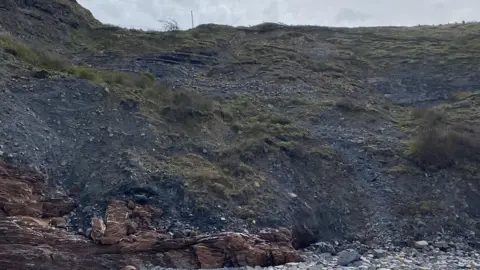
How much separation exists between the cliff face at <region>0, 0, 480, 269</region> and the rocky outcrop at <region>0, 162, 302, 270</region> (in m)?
0.05

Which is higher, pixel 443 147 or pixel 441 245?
pixel 443 147

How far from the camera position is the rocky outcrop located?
15.6m

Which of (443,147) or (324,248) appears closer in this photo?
(324,248)

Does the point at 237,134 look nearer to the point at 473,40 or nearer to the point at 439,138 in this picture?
the point at 439,138

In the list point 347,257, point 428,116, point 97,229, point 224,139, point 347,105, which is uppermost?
point 347,105

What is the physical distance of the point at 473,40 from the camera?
118ft

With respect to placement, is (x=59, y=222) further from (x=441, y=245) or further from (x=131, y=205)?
(x=441, y=245)

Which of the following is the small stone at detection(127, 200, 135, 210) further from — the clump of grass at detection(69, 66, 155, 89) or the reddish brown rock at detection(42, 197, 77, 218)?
the clump of grass at detection(69, 66, 155, 89)

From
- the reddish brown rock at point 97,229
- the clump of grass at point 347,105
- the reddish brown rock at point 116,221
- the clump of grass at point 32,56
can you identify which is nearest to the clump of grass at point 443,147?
the clump of grass at point 347,105

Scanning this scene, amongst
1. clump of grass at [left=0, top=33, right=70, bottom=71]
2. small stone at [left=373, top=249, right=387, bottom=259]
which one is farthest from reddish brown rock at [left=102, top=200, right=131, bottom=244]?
clump of grass at [left=0, top=33, right=70, bottom=71]

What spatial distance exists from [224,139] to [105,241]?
704 cm

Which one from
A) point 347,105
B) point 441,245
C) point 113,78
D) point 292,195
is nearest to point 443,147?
point 441,245

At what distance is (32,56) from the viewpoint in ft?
78.3

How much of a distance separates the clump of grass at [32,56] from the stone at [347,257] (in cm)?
1093
